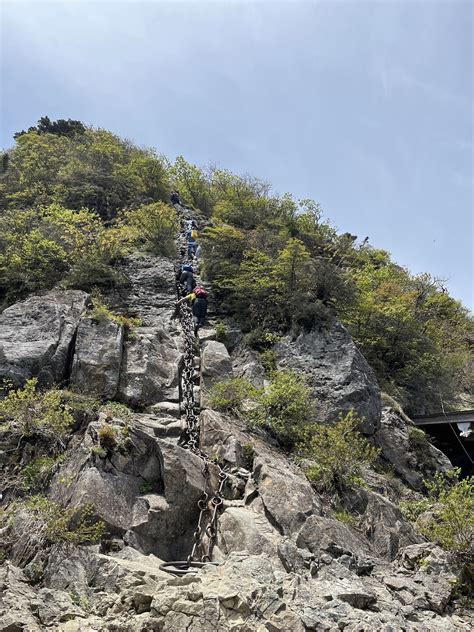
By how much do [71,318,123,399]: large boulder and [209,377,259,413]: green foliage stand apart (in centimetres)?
256

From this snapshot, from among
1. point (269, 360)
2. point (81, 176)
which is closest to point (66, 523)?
point (269, 360)

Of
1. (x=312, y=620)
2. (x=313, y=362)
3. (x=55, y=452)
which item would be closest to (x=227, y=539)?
(x=312, y=620)

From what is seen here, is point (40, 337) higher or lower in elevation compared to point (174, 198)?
lower

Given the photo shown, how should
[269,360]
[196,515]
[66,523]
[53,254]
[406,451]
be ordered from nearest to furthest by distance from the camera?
[66,523] < [196,515] < [406,451] < [269,360] < [53,254]

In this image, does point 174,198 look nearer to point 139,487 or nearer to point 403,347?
point 403,347

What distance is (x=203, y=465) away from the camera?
9258 millimetres

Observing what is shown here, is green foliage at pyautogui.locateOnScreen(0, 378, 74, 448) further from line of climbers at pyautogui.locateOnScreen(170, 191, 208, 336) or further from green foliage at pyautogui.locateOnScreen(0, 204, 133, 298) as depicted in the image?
line of climbers at pyautogui.locateOnScreen(170, 191, 208, 336)

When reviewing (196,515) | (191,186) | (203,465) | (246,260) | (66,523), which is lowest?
(66,523)

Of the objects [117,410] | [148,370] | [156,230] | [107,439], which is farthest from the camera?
[156,230]

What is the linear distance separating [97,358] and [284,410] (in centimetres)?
510

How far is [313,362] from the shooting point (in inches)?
572

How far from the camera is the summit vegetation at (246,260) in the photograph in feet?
52.6

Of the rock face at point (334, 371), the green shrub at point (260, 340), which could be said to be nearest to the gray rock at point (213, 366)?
A: the green shrub at point (260, 340)

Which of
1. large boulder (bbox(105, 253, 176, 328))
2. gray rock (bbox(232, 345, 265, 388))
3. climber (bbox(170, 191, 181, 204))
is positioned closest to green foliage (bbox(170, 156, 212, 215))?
climber (bbox(170, 191, 181, 204))
